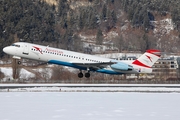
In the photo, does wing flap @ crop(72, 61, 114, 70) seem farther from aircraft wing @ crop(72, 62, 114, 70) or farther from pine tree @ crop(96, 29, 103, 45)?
pine tree @ crop(96, 29, 103, 45)

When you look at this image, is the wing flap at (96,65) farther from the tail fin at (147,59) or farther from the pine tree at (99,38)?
the pine tree at (99,38)

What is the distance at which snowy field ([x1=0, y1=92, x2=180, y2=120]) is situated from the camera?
37.2 metres

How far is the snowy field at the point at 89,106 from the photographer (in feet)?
122

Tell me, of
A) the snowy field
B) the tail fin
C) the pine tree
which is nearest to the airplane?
the tail fin

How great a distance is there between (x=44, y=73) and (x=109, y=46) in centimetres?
6784

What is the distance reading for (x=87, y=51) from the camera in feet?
534

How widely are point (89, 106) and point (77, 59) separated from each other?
27.0 meters

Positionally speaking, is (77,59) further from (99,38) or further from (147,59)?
(99,38)

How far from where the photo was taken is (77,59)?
227ft

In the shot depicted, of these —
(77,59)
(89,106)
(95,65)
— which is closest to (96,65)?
(95,65)

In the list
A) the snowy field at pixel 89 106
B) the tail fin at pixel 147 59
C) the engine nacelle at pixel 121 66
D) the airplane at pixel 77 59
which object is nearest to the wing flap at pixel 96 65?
the airplane at pixel 77 59

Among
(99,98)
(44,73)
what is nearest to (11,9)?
(44,73)

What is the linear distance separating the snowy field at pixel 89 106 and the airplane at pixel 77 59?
561 inches

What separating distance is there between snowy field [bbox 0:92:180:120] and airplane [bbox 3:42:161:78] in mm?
14250
